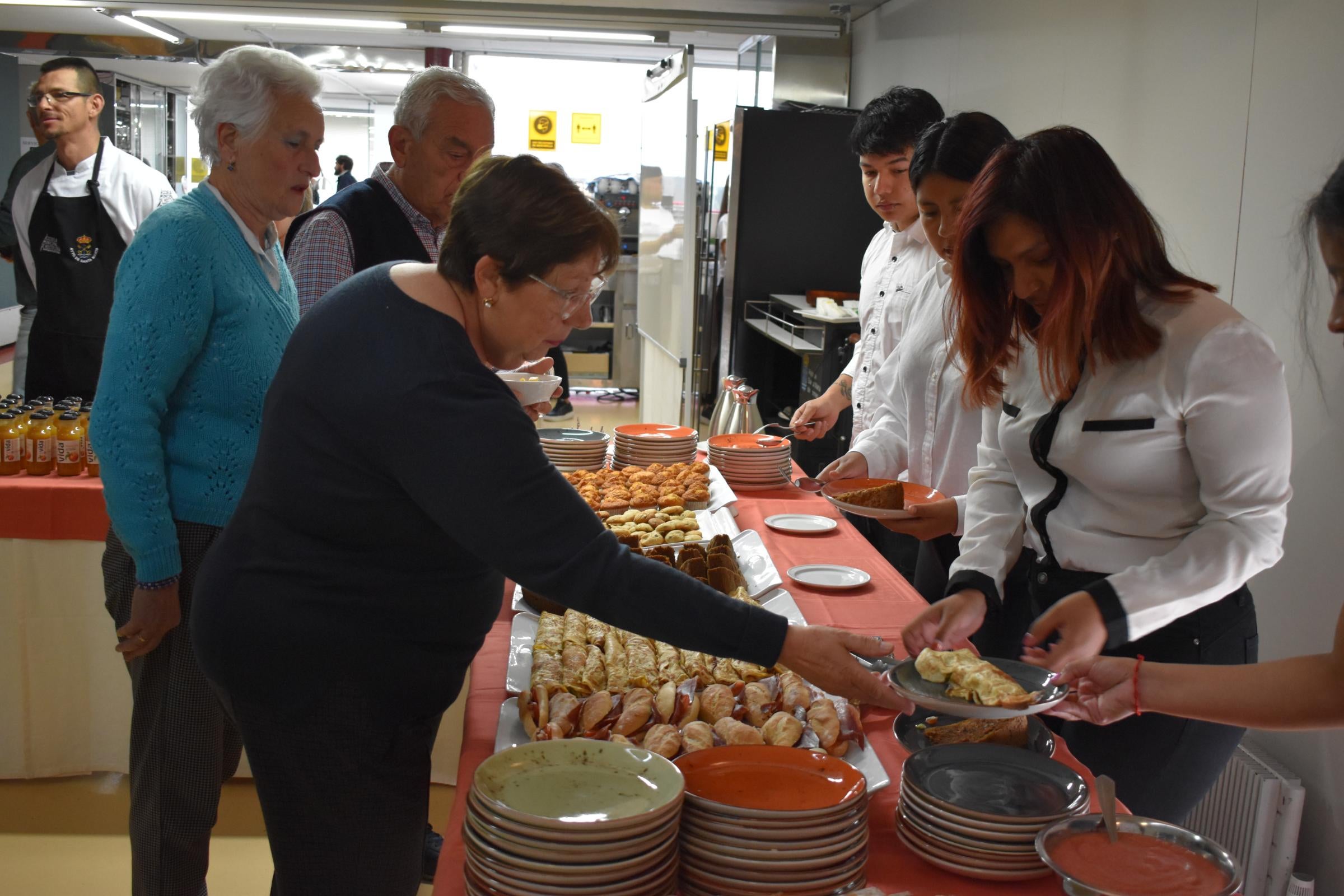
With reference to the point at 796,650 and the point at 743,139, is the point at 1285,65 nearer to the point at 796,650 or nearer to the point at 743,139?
the point at 796,650

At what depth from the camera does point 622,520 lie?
2428mm

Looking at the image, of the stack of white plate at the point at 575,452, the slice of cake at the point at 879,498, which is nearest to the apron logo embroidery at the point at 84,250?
the stack of white plate at the point at 575,452

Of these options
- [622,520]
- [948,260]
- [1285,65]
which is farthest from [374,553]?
[1285,65]

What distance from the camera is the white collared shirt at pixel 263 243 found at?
6.16 feet

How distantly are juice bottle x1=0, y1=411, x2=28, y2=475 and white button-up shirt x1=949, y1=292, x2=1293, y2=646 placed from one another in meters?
2.36

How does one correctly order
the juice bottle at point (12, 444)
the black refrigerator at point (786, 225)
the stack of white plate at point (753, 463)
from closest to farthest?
the juice bottle at point (12, 444) < the stack of white plate at point (753, 463) < the black refrigerator at point (786, 225)

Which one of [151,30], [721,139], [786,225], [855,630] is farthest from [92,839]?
[151,30]

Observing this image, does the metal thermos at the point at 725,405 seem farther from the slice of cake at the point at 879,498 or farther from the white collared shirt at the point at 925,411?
the slice of cake at the point at 879,498

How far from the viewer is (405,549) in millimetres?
1325

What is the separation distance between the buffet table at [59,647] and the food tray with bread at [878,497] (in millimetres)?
1261

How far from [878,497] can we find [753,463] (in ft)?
2.61

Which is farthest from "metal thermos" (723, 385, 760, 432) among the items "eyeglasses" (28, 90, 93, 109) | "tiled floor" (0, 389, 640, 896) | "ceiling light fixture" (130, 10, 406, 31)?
"ceiling light fixture" (130, 10, 406, 31)

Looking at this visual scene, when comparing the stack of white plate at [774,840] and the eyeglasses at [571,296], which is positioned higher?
the eyeglasses at [571,296]

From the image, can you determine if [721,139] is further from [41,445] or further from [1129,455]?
[1129,455]
